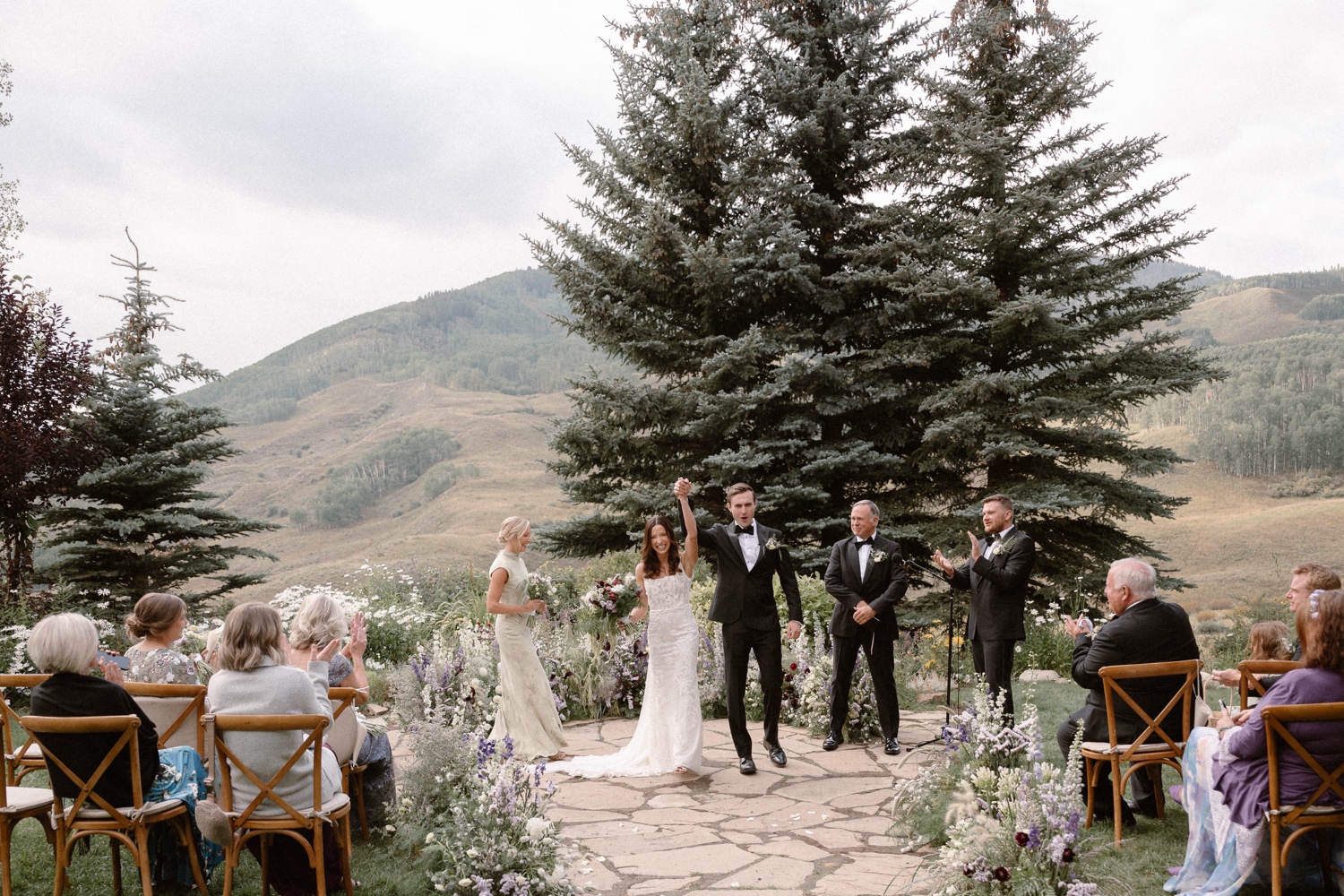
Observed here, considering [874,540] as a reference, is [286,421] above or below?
above

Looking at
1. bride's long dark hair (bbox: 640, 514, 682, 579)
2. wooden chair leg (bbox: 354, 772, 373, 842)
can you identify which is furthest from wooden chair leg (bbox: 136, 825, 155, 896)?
bride's long dark hair (bbox: 640, 514, 682, 579)

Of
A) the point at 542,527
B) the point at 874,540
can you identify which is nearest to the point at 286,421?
the point at 542,527

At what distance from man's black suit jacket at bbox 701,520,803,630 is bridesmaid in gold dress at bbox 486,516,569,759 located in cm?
143

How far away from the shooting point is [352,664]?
507cm

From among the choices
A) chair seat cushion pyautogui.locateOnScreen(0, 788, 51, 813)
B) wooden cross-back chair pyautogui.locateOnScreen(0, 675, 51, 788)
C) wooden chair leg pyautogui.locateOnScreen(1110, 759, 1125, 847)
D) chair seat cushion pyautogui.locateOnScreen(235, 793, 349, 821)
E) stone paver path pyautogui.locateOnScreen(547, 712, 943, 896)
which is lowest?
stone paver path pyautogui.locateOnScreen(547, 712, 943, 896)

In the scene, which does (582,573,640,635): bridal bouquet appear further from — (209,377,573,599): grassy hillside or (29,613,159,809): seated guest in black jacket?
(209,377,573,599): grassy hillside

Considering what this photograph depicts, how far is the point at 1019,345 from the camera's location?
1392 cm

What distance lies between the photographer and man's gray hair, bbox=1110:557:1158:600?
504 cm

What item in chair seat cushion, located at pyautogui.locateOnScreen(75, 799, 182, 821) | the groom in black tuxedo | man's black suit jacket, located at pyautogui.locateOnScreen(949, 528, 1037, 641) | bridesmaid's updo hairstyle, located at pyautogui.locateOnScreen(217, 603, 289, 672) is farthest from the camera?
the groom in black tuxedo

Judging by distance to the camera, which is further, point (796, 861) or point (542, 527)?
point (542, 527)

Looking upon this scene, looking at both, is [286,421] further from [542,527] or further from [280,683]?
[280,683]

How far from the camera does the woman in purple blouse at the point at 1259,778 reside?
3.74 metres

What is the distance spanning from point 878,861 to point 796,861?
1.46ft

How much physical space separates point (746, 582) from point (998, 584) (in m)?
1.78
